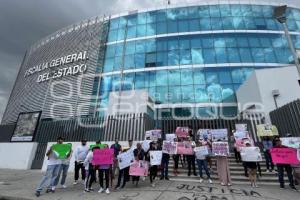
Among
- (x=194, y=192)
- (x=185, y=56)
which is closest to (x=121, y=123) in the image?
(x=194, y=192)

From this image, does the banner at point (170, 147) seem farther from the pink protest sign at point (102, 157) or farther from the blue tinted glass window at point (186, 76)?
the blue tinted glass window at point (186, 76)

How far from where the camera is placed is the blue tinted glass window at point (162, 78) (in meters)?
26.2

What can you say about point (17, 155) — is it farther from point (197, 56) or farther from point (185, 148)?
point (197, 56)

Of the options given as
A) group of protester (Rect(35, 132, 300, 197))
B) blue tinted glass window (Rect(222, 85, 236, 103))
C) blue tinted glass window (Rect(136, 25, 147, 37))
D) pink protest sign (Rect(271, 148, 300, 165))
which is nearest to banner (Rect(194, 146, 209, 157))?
group of protester (Rect(35, 132, 300, 197))

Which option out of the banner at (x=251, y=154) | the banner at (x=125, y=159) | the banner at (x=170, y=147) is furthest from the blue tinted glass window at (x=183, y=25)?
the banner at (x=125, y=159)

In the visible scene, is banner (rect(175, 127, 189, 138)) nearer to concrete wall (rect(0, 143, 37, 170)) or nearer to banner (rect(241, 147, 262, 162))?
banner (rect(241, 147, 262, 162))

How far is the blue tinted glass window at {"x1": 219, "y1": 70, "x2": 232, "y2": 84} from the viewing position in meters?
24.8

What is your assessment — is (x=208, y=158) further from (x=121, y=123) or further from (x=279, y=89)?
(x=279, y=89)

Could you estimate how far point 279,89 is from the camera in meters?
14.9

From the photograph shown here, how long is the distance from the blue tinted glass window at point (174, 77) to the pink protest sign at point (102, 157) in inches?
753

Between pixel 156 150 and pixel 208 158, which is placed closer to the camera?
pixel 156 150

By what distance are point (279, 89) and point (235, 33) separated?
1492 cm

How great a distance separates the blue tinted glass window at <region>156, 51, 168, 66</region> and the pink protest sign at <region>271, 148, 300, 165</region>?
20.2 meters

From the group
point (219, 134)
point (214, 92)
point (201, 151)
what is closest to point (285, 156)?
point (201, 151)
